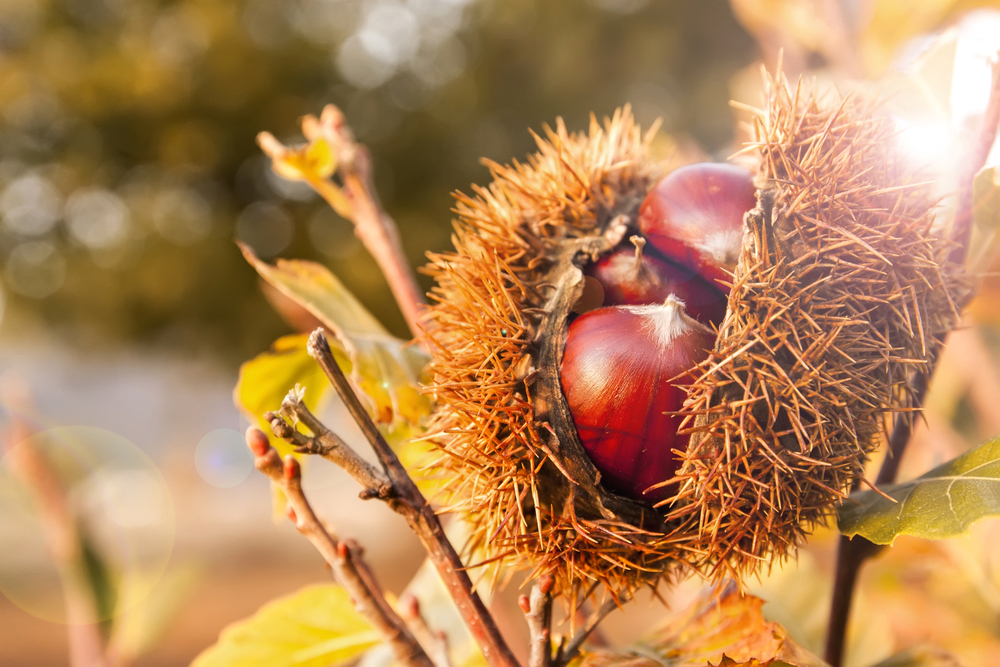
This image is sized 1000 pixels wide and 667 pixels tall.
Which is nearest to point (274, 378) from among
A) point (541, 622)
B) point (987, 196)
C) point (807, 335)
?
point (541, 622)

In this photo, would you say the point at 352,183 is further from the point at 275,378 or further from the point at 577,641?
the point at 577,641

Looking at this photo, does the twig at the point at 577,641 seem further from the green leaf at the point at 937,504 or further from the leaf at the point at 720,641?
the green leaf at the point at 937,504

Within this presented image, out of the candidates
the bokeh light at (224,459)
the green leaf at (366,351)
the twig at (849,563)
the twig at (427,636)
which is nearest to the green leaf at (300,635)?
the twig at (427,636)

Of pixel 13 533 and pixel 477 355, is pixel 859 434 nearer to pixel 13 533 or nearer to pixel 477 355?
pixel 477 355

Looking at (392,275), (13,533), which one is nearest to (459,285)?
(392,275)

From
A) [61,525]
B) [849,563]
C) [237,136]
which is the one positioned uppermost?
[237,136]

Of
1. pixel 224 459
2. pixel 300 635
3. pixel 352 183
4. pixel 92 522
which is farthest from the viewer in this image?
pixel 224 459
